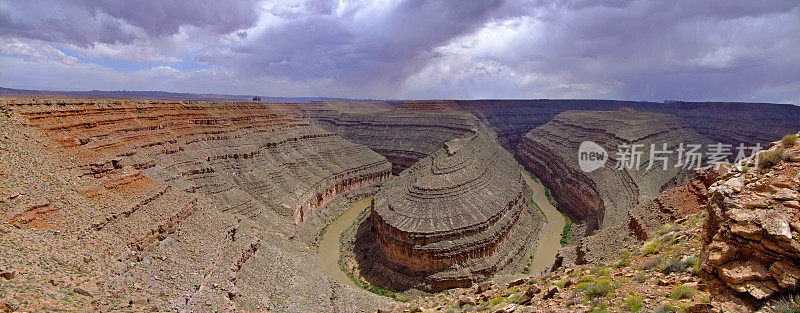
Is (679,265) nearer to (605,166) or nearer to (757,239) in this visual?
(757,239)

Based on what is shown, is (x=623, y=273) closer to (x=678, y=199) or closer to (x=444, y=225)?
(x=678, y=199)

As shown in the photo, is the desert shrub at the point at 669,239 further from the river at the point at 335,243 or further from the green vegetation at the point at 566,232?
the green vegetation at the point at 566,232

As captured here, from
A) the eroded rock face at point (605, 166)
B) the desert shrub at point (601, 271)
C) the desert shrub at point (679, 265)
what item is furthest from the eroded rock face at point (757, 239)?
the eroded rock face at point (605, 166)

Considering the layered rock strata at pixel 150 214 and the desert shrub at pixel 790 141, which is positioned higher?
the desert shrub at pixel 790 141

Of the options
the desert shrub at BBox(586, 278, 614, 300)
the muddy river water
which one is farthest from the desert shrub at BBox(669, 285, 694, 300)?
the muddy river water

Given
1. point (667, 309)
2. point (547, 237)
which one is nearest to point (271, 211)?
point (547, 237)

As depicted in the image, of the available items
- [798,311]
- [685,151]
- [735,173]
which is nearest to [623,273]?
[735,173]

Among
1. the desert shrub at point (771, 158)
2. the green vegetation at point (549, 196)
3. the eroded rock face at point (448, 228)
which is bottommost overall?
the green vegetation at point (549, 196)
